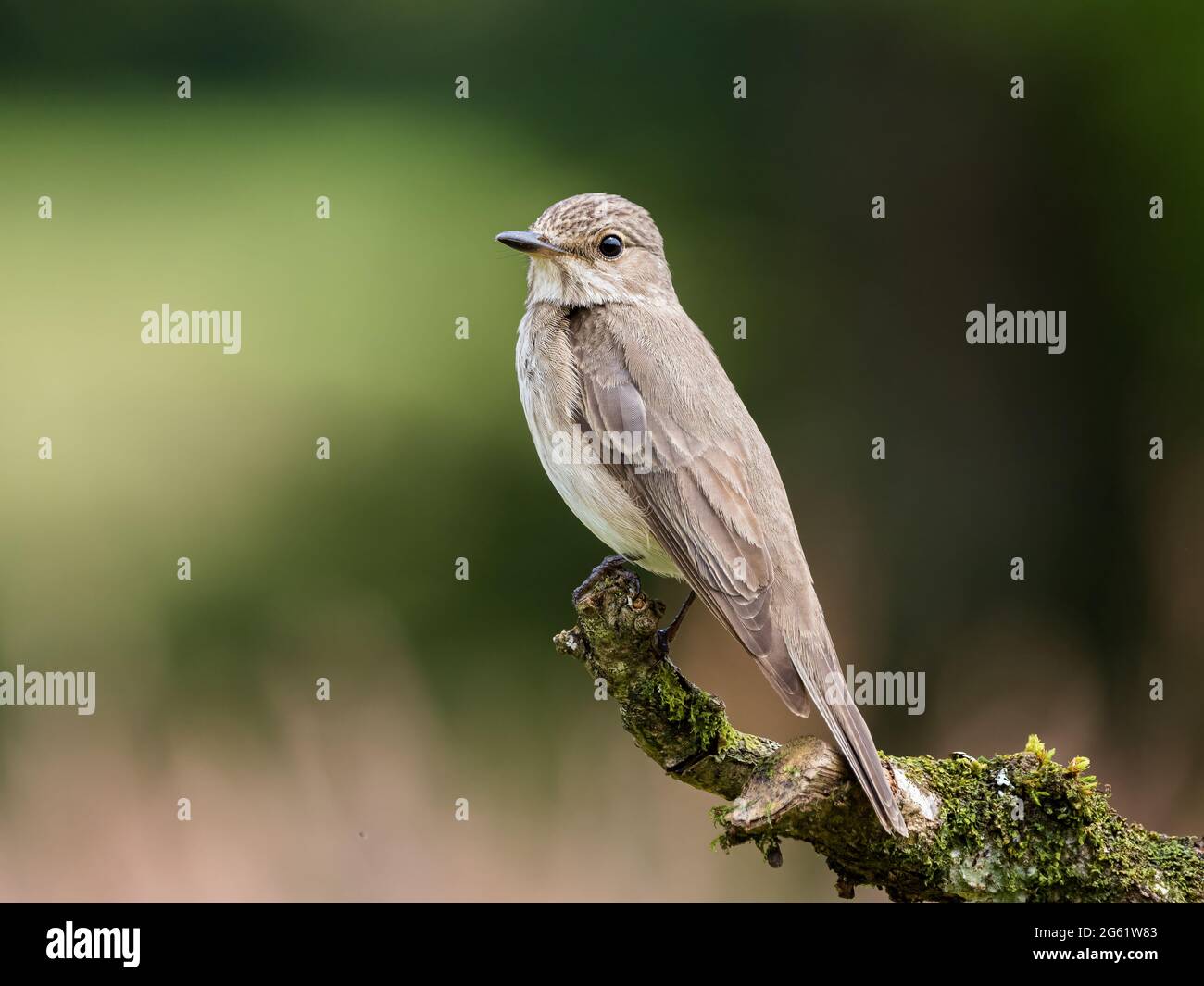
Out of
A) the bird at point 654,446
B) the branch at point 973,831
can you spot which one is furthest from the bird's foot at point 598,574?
the branch at point 973,831

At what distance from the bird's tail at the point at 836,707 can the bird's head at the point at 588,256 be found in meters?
1.70

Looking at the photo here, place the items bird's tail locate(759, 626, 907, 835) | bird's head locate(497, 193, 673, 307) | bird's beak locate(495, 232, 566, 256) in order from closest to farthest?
bird's tail locate(759, 626, 907, 835)
bird's beak locate(495, 232, 566, 256)
bird's head locate(497, 193, 673, 307)

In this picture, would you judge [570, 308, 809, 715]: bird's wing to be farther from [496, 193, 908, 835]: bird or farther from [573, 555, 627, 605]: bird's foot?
[573, 555, 627, 605]: bird's foot

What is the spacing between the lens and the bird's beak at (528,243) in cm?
559

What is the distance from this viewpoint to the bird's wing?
4.91m

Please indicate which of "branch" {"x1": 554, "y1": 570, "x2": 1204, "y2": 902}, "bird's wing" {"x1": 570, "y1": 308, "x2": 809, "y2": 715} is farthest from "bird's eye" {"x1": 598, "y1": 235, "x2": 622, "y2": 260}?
"branch" {"x1": 554, "y1": 570, "x2": 1204, "y2": 902}

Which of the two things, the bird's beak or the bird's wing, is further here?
the bird's beak

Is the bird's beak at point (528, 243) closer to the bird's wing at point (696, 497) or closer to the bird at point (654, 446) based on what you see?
the bird at point (654, 446)

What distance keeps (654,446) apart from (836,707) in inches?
49.8

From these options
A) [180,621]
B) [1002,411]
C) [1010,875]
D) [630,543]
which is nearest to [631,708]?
[630,543]

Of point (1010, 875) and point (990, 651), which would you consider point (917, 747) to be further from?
point (1010, 875)

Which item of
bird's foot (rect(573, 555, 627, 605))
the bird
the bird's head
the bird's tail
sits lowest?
the bird's tail

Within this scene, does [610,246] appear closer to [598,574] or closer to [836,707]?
[598,574]

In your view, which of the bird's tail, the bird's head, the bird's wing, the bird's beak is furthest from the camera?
the bird's head
